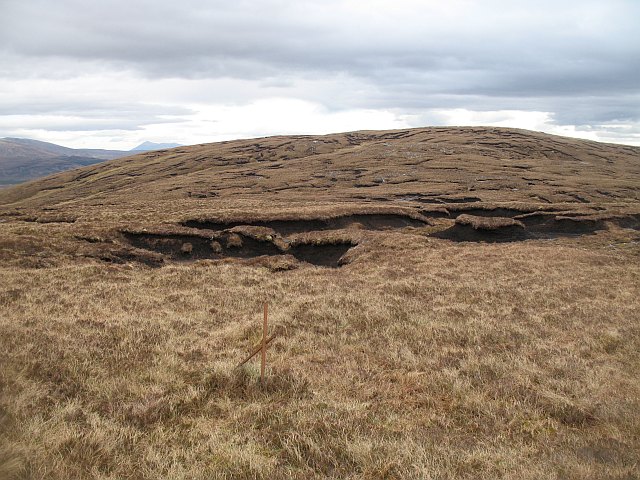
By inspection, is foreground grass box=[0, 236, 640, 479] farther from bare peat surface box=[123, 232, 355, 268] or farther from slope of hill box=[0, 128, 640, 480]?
bare peat surface box=[123, 232, 355, 268]

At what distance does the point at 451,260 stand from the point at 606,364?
→ 16.9 m

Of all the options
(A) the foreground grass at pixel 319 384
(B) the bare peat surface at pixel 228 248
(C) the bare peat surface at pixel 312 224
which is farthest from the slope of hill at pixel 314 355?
(C) the bare peat surface at pixel 312 224

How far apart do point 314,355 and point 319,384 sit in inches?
84.8

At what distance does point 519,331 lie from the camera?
1444 cm

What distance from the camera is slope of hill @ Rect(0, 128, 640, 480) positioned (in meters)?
6.80

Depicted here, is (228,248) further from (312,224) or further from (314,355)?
(314,355)

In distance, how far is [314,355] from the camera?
11.9 meters

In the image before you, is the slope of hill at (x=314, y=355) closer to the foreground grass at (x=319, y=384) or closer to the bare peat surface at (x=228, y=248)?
the foreground grass at (x=319, y=384)

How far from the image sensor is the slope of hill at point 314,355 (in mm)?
6797

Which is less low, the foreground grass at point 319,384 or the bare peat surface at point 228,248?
the foreground grass at point 319,384

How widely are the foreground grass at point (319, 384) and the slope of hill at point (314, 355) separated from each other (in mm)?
48

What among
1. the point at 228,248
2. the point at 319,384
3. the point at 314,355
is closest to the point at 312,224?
the point at 228,248

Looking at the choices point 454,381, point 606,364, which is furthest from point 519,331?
point 454,381

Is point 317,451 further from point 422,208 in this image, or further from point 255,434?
point 422,208
